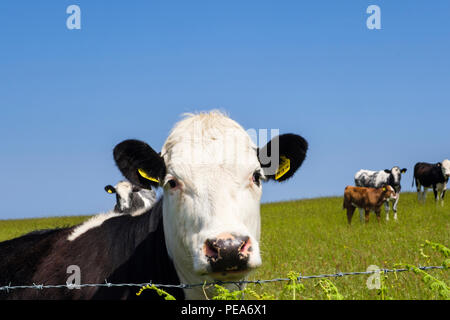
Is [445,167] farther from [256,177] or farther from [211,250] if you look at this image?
[211,250]

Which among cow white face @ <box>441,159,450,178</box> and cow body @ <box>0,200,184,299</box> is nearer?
cow body @ <box>0,200,184,299</box>

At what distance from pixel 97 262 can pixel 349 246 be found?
30.5 ft

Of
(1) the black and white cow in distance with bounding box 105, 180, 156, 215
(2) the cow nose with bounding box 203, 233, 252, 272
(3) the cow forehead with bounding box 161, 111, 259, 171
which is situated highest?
(3) the cow forehead with bounding box 161, 111, 259, 171

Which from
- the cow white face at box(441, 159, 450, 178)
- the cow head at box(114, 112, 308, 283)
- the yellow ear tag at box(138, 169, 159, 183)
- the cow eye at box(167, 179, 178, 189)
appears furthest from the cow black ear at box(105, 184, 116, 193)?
the cow white face at box(441, 159, 450, 178)

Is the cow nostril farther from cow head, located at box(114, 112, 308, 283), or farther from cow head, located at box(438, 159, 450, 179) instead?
cow head, located at box(438, 159, 450, 179)

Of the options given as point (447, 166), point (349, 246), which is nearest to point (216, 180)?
point (349, 246)

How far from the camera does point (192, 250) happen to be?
3742mm

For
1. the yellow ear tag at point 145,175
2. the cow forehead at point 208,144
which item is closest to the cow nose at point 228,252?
the cow forehead at point 208,144

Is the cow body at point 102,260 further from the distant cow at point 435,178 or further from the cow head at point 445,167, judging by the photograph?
the cow head at point 445,167

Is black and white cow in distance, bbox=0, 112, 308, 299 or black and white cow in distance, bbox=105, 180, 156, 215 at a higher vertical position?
black and white cow in distance, bbox=0, 112, 308, 299

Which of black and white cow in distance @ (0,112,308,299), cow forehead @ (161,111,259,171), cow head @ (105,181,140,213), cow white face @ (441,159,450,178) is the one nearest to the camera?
black and white cow in distance @ (0,112,308,299)

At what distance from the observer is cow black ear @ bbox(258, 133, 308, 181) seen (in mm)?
4715

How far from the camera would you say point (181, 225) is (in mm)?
3955
